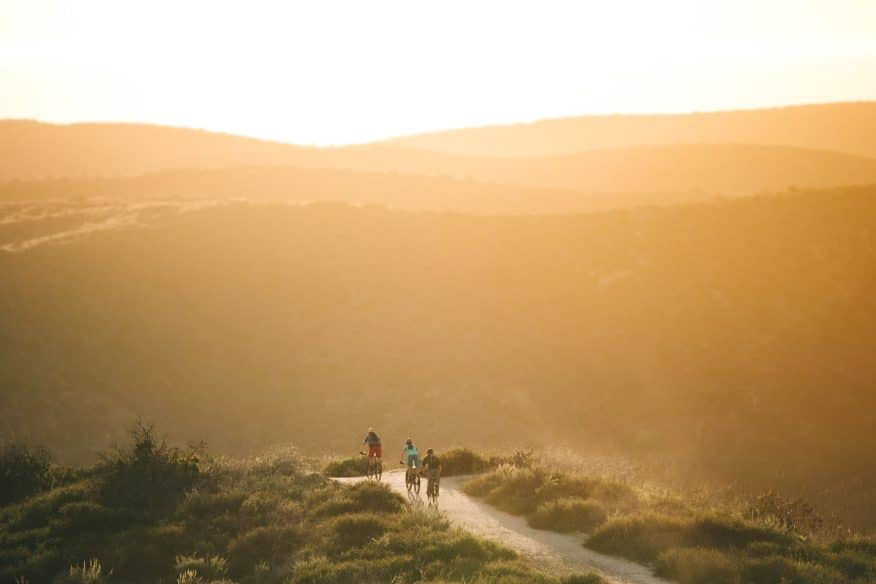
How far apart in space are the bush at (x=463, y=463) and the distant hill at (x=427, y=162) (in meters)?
81.5

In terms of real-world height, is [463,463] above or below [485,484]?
below

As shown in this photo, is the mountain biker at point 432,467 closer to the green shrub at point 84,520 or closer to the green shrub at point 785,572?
the green shrub at point 84,520

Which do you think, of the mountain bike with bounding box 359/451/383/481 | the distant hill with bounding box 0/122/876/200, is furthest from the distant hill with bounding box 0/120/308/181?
the mountain bike with bounding box 359/451/383/481

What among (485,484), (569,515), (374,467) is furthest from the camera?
(374,467)

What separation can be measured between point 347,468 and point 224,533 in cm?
896

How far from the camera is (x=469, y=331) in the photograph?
59062 millimetres

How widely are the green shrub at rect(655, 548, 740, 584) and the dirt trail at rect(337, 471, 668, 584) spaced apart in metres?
0.29

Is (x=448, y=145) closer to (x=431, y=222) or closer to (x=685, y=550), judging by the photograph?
(x=431, y=222)

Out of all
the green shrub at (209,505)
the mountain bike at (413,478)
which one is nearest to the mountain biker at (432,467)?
the mountain bike at (413,478)

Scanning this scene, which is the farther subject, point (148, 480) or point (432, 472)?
point (148, 480)

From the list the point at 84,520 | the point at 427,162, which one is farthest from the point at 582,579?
the point at 427,162

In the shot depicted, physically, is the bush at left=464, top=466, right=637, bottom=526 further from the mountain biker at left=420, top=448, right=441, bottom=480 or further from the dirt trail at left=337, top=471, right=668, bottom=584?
the mountain biker at left=420, top=448, right=441, bottom=480

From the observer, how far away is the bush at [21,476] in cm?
2388

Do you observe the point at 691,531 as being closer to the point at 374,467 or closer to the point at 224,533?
the point at 224,533
